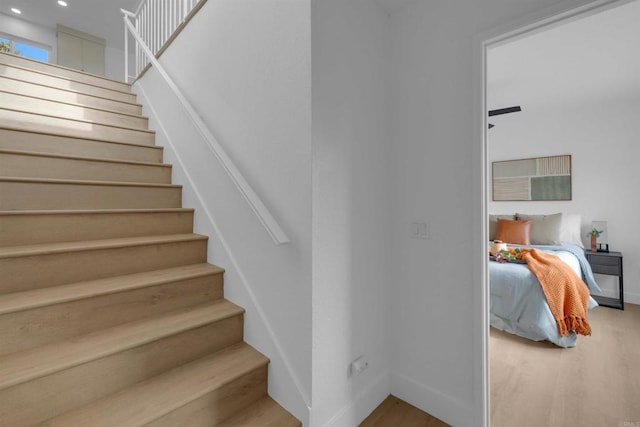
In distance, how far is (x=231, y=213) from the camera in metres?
1.80

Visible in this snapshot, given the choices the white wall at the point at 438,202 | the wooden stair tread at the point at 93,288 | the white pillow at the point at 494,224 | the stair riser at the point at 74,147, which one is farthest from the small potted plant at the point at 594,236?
the stair riser at the point at 74,147

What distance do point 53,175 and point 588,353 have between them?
14.1 feet

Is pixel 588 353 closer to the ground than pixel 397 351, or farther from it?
closer to the ground

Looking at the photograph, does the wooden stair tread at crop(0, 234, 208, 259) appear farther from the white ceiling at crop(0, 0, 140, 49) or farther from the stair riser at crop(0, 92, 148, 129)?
the white ceiling at crop(0, 0, 140, 49)

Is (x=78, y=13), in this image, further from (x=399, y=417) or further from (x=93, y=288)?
(x=399, y=417)

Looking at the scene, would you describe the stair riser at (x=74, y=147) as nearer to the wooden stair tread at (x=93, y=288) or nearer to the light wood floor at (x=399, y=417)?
the wooden stair tread at (x=93, y=288)

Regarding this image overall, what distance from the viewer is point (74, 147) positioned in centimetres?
220

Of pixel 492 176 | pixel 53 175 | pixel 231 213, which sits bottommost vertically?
pixel 231 213

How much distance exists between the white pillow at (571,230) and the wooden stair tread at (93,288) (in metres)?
4.55

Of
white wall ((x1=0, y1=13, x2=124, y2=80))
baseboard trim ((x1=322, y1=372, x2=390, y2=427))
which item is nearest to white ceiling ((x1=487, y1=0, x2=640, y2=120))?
baseboard trim ((x1=322, y1=372, x2=390, y2=427))

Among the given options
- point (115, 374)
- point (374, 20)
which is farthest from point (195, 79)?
point (115, 374)

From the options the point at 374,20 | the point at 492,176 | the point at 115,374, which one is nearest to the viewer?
the point at 115,374

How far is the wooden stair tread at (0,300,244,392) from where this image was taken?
1.08m

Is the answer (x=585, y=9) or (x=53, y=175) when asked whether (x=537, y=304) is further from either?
(x=53, y=175)
